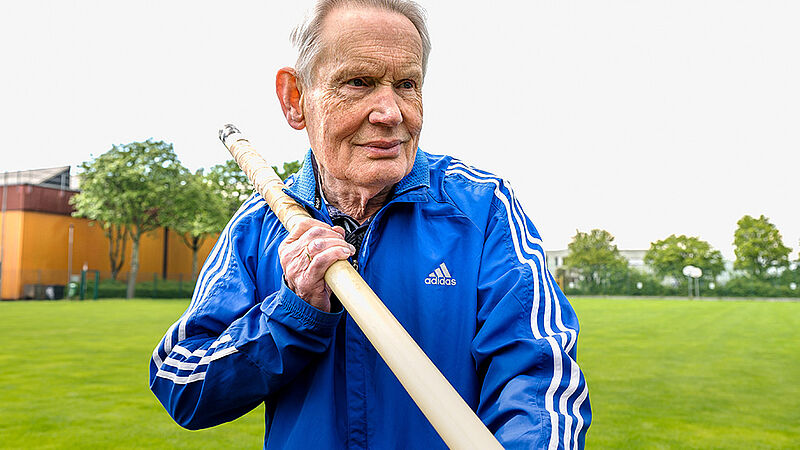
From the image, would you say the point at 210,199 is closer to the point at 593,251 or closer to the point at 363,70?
the point at 363,70

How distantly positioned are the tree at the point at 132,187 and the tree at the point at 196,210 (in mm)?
456

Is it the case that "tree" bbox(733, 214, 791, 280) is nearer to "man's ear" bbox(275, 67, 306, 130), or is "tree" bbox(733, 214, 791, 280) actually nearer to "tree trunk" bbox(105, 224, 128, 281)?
"tree trunk" bbox(105, 224, 128, 281)

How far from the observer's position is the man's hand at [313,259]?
65.1 inches

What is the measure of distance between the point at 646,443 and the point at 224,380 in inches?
204

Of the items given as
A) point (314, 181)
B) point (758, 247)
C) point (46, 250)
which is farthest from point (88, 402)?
point (758, 247)

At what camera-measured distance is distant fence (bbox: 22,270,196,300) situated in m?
37.2

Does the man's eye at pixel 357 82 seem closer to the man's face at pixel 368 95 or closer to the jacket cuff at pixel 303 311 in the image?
the man's face at pixel 368 95

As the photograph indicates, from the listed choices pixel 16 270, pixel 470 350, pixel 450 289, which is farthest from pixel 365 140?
pixel 16 270

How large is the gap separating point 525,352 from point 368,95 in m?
0.79

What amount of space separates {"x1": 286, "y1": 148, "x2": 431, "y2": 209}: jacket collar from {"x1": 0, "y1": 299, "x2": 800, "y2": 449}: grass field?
4258 millimetres

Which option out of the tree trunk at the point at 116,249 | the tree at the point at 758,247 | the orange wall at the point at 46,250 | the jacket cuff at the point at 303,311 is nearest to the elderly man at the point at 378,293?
the jacket cuff at the point at 303,311

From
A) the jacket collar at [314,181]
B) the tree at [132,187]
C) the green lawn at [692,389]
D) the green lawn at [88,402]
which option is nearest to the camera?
the jacket collar at [314,181]

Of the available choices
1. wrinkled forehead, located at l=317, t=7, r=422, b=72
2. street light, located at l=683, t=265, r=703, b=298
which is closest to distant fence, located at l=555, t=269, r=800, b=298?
street light, located at l=683, t=265, r=703, b=298

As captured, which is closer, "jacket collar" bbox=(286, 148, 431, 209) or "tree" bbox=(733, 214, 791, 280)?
"jacket collar" bbox=(286, 148, 431, 209)
